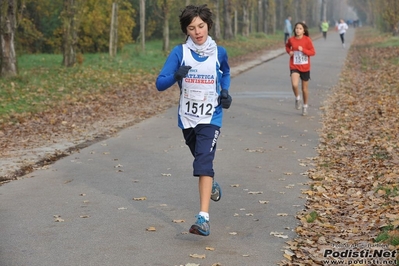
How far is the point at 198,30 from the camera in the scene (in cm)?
660

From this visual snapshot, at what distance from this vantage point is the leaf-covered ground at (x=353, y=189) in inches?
246

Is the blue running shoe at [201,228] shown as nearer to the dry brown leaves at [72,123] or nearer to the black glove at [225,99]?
the black glove at [225,99]

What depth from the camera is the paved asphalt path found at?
6164 mm

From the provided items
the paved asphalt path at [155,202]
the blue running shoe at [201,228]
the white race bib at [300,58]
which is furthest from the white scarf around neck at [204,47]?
the white race bib at [300,58]

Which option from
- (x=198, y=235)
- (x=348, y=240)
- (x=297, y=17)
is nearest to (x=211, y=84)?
(x=198, y=235)

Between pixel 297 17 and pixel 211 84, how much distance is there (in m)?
91.8

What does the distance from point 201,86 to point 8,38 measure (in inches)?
586

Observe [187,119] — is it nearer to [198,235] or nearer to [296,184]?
[198,235]

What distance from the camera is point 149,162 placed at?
34.3 ft

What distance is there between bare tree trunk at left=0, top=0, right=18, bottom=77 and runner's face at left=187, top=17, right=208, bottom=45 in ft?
47.6

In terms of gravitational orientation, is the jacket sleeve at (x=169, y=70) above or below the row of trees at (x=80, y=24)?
above

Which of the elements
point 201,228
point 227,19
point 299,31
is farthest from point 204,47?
point 227,19

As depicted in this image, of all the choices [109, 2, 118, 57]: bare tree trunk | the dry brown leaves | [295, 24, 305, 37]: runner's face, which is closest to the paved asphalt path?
the dry brown leaves

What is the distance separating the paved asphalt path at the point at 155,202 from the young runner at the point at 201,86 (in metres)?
0.59
